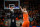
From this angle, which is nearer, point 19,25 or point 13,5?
point 19,25

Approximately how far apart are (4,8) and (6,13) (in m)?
0.23

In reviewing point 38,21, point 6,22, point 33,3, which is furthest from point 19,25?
point 33,3

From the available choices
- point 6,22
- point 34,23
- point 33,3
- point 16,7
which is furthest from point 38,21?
point 6,22

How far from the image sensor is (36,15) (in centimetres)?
354

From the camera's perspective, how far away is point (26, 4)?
3.49m

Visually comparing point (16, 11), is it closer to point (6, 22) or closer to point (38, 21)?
point (6, 22)

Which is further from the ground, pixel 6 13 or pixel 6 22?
pixel 6 13

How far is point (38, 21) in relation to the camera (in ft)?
11.6

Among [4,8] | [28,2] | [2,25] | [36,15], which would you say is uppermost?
[28,2]

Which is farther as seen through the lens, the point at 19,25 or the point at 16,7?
the point at 16,7

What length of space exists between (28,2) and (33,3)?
8.4 inches

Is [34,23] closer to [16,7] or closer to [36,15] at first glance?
[36,15]

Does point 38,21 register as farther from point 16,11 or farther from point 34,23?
point 16,11

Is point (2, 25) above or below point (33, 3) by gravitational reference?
below
